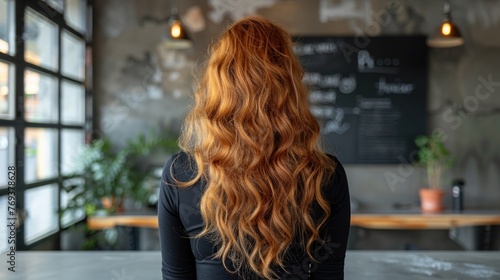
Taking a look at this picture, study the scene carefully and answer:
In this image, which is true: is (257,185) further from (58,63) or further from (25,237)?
(58,63)

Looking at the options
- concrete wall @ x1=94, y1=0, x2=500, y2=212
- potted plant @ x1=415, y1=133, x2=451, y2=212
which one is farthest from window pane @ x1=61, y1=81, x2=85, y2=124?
potted plant @ x1=415, y1=133, x2=451, y2=212

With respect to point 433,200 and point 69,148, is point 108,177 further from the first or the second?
point 433,200

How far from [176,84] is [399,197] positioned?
193 centimetres

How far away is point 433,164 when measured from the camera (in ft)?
11.5

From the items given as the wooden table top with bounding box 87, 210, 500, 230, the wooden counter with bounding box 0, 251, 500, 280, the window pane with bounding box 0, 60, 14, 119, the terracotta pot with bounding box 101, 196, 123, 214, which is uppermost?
the window pane with bounding box 0, 60, 14, 119

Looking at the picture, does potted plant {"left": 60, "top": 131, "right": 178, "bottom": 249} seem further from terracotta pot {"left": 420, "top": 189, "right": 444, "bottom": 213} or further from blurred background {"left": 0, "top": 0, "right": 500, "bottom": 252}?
terracotta pot {"left": 420, "top": 189, "right": 444, "bottom": 213}

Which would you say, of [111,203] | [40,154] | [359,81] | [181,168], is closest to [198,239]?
[181,168]

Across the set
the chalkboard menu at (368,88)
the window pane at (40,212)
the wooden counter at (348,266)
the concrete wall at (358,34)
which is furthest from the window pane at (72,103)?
the wooden counter at (348,266)

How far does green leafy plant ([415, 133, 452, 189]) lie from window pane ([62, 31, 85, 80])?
2584 mm

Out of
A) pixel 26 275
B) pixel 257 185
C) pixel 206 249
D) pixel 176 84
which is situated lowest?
pixel 26 275

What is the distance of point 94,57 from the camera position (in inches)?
141

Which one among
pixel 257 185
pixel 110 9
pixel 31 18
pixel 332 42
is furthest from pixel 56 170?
pixel 257 185

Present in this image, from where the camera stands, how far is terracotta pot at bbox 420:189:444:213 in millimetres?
3285

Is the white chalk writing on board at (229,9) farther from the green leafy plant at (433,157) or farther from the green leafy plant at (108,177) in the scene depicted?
the green leafy plant at (433,157)
